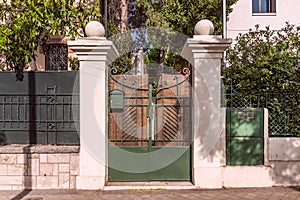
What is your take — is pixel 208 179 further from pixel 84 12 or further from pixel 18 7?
pixel 18 7

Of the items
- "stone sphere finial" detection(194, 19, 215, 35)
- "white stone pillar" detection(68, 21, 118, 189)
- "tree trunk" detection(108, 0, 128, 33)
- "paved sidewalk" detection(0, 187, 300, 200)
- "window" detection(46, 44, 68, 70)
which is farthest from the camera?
→ "tree trunk" detection(108, 0, 128, 33)

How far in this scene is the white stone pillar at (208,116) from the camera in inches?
255

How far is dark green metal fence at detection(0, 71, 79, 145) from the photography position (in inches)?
257

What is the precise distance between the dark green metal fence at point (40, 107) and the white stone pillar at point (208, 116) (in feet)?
8.28

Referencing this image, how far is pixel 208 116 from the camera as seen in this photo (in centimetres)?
650

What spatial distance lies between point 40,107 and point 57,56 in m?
6.23

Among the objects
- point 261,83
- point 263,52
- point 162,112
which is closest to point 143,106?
point 162,112

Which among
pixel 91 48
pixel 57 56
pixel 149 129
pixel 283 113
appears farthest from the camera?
pixel 57 56

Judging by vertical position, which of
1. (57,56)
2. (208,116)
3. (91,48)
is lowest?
(208,116)

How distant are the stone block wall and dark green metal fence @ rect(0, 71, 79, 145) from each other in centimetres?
29

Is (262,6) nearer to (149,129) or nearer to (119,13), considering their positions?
(119,13)

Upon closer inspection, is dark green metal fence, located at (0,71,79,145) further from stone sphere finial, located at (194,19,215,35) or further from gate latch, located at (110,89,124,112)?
stone sphere finial, located at (194,19,215,35)

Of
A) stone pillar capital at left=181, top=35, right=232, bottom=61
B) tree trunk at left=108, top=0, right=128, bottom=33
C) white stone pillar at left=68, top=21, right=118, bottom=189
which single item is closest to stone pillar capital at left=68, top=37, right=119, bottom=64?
white stone pillar at left=68, top=21, right=118, bottom=189

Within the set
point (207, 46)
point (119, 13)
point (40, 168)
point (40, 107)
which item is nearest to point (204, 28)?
point (207, 46)
